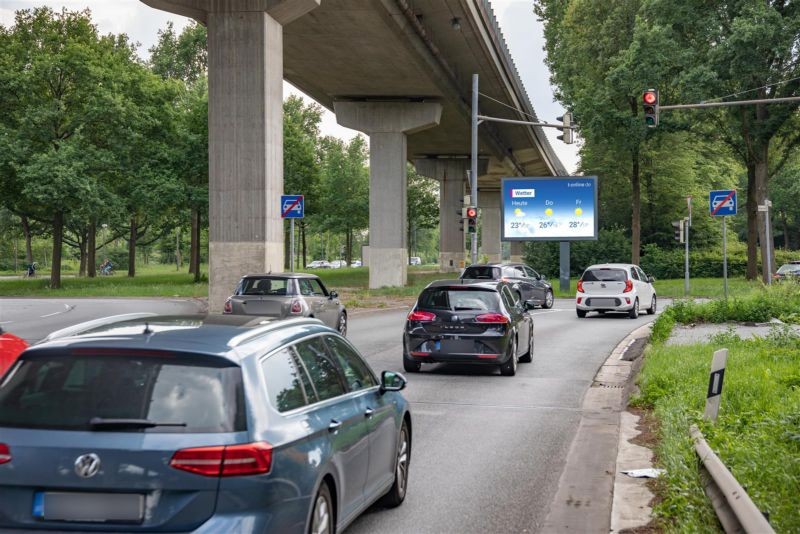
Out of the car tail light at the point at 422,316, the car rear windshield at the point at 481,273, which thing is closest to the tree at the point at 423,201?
the car rear windshield at the point at 481,273

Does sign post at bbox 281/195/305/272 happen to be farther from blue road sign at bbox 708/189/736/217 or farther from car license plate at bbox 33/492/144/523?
car license plate at bbox 33/492/144/523

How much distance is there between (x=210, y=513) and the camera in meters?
4.07

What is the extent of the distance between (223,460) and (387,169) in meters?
45.2

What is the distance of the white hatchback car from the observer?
92.3 ft

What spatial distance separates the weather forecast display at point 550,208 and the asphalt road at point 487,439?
2675cm

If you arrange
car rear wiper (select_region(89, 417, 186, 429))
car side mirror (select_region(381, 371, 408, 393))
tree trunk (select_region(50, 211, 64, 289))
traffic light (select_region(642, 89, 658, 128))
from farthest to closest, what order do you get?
tree trunk (select_region(50, 211, 64, 289)), traffic light (select_region(642, 89, 658, 128)), car side mirror (select_region(381, 371, 408, 393)), car rear wiper (select_region(89, 417, 186, 429))

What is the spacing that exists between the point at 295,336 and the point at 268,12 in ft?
77.0

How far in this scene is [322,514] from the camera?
482cm

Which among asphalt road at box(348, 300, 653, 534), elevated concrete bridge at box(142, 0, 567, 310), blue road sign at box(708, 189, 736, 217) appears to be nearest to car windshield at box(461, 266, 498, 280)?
elevated concrete bridge at box(142, 0, 567, 310)

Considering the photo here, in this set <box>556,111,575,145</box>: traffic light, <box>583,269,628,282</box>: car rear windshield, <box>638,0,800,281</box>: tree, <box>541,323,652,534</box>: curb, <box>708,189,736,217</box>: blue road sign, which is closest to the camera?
<box>541,323,652,534</box>: curb

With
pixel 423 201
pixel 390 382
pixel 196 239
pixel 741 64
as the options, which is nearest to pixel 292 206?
pixel 390 382

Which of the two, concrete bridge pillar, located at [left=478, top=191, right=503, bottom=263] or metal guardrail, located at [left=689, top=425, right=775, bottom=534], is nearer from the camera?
metal guardrail, located at [left=689, top=425, right=775, bottom=534]

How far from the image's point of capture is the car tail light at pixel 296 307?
709 inches

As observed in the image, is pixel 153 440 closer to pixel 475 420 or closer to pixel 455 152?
pixel 475 420
